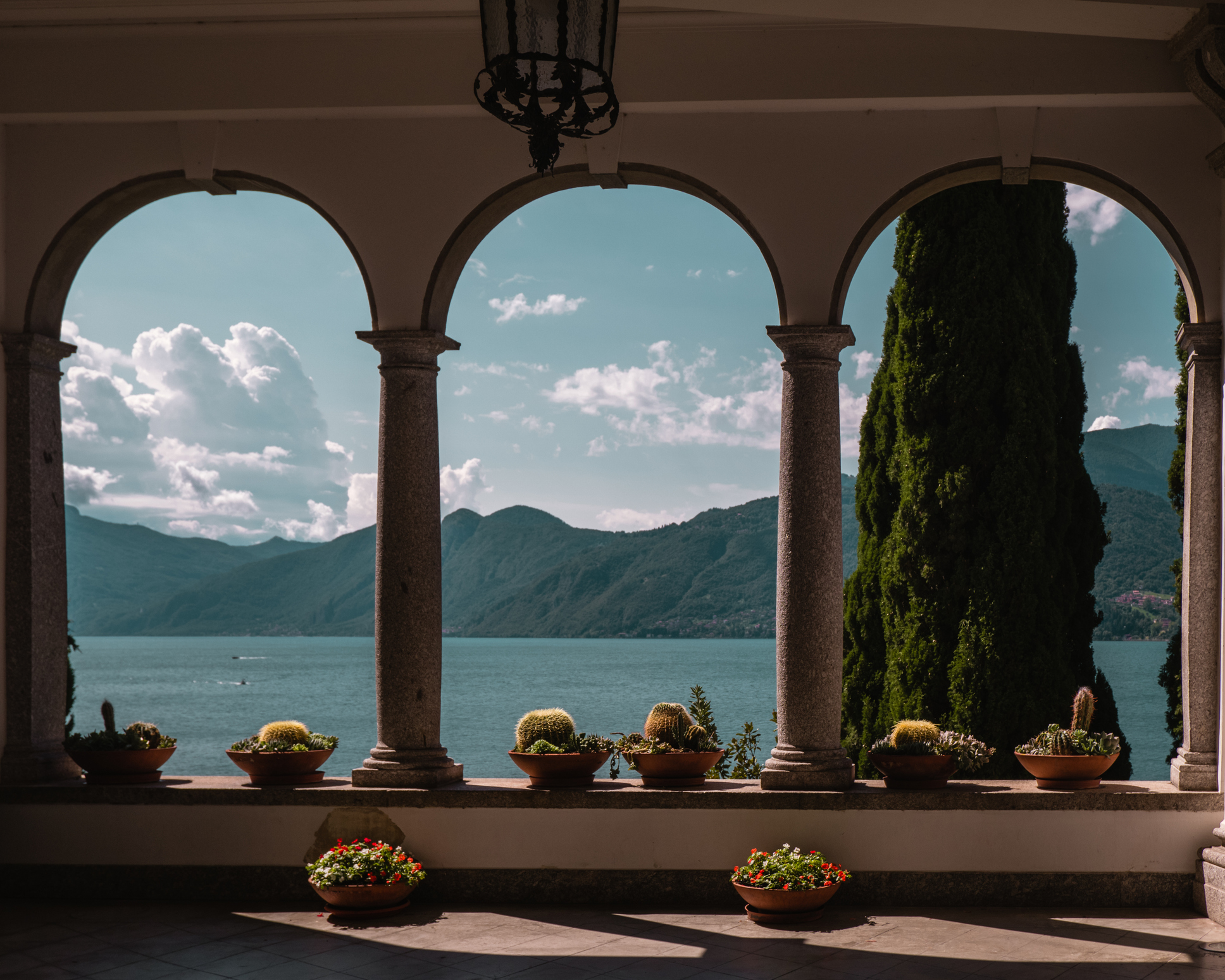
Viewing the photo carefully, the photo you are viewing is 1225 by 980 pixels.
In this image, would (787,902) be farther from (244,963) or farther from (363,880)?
(244,963)

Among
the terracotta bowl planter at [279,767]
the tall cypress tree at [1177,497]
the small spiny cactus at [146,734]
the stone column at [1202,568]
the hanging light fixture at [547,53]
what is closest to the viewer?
the hanging light fixture at [547,53]

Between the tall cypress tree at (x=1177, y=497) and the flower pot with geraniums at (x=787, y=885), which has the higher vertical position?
the tall cypress tree at (x=1177, y=497)

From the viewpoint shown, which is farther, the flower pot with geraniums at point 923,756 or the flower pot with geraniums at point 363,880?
the flower pot with geraniums at point 923,756

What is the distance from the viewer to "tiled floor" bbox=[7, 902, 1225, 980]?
5.95m

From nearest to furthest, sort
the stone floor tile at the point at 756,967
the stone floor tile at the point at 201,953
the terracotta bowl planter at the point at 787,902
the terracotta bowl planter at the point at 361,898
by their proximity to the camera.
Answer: the stone floor tile at the point at 756,967 < the stone floor tile at the point at 201,953 < the terracotta bowl planter at the point at 787,902 < the terracotta bowl planter at the point at 361,898

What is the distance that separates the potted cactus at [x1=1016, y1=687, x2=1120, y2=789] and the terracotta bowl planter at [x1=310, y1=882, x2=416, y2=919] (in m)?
4.19

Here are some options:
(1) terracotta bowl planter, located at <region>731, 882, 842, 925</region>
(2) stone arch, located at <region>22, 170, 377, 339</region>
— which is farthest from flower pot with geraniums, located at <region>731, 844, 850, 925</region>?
(2) stone arch, located at <region>22, 170, 377, 339</region>

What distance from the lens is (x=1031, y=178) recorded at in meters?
7.64

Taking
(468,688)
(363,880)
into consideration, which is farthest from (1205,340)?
(468,688)

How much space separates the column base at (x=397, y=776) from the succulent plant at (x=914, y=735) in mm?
3007

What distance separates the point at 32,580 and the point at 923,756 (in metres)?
6.32

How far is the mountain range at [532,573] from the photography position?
4769 centimetres

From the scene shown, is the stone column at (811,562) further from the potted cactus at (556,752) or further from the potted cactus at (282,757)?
the potted cactus at (282,757)

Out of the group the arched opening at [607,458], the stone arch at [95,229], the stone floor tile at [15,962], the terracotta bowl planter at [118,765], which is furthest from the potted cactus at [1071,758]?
the arched opening at [607,458]
